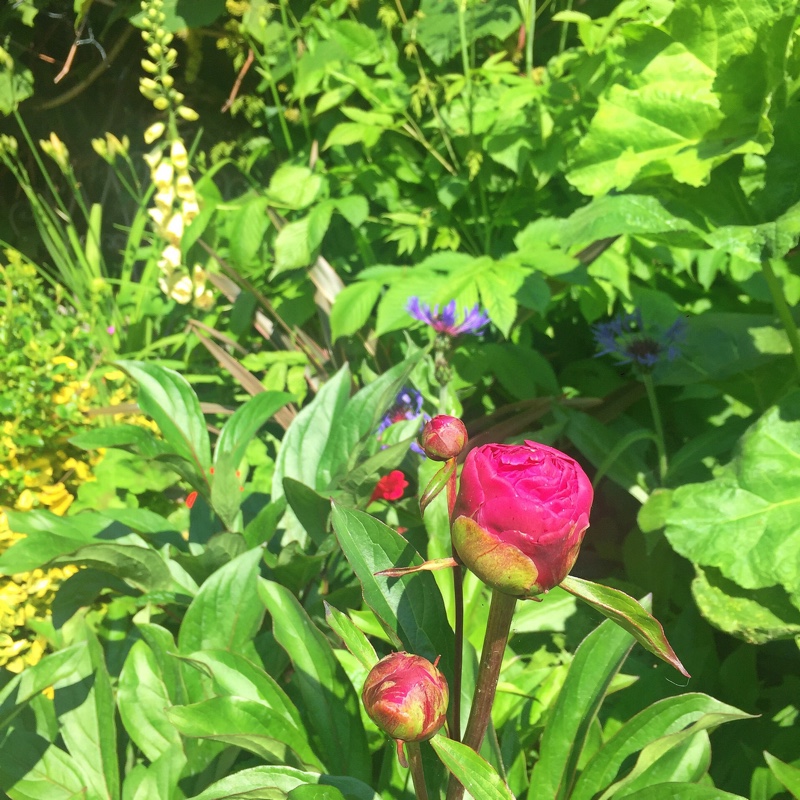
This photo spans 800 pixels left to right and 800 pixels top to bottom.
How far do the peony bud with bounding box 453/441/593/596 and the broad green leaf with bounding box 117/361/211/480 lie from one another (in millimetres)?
824

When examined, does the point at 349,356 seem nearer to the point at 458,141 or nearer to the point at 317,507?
the point at 458,141

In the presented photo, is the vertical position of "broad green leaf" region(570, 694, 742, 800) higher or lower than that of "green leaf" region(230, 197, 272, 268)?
lower

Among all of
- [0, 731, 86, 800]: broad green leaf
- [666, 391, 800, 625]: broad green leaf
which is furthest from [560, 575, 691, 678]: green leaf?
[0, 731, 86, 800]: broad green leaf

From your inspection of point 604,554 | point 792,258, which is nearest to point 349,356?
point 604,554

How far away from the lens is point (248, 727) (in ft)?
2.43

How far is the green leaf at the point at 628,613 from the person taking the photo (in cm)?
44

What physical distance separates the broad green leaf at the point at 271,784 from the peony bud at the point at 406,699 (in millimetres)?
236

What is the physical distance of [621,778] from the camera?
30.4 inches

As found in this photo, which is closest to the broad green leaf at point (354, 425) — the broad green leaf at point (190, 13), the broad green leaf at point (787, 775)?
the broad green leaf at point (787, 775)

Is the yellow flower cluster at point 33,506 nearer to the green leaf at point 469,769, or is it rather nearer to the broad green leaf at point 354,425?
the broad green leaf at point 354,425

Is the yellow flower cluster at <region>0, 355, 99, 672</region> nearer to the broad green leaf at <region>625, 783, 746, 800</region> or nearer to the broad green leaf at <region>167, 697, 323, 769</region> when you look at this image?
the broad green leaf at <region>167, 697, 323, 769</region>

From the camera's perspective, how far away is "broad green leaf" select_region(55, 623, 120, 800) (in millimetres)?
909

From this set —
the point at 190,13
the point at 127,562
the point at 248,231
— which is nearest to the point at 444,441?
the point at 127,562

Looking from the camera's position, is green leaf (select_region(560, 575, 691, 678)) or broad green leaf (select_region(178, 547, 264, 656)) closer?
green leaf (select_region(560, 575, 691, 678))
